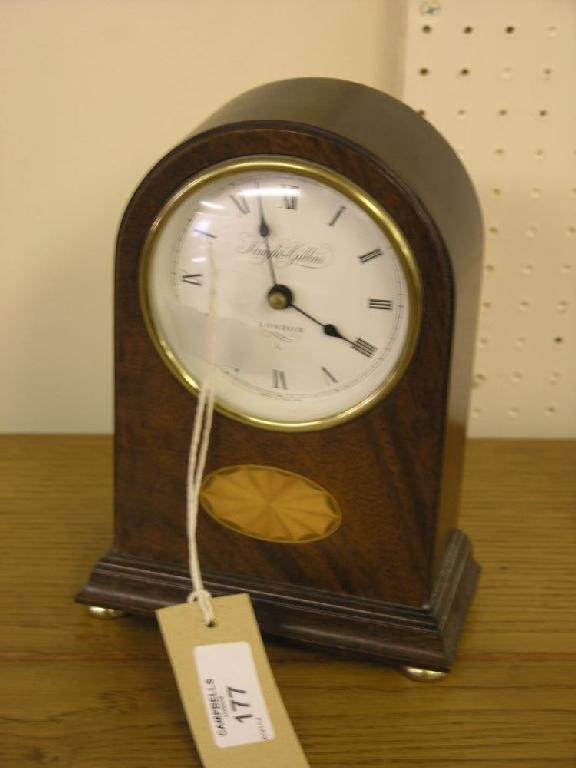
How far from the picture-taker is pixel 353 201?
31.2 inches

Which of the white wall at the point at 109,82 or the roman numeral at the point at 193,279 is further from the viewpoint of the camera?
the white wall at the point at 109,82

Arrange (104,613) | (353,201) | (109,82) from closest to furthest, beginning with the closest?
1. (353,201)
2. (104,613)
3. (109,82)

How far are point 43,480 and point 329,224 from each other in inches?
20.6

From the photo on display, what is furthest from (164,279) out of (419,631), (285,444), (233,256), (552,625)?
(552,625)

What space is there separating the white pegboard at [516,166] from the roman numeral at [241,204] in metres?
0.41

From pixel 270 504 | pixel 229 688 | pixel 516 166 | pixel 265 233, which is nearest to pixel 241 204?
pixel 265 233

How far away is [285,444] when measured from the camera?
87cm

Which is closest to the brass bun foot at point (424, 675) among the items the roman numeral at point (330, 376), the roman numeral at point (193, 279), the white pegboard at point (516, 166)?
the roman numeral at point (330, 376)

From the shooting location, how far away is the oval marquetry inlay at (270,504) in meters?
0.87

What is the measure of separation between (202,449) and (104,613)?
18 centimetres

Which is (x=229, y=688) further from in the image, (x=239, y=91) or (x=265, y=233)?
(x=239, y=91)

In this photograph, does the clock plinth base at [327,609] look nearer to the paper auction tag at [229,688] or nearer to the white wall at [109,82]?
the paper auction tag at [229,688]

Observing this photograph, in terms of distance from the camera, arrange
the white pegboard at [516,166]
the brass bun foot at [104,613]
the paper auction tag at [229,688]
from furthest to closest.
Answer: the white pegboard at [516,166] → the brass bun foot at [104,613] → the paper auction tag at [229,688]

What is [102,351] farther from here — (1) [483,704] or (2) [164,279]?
(1) [483,704]
